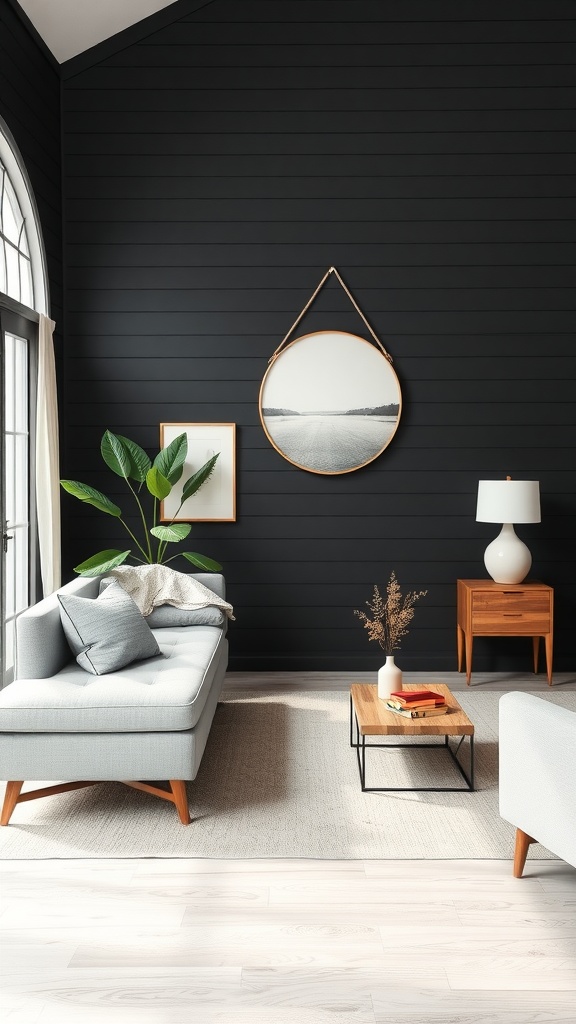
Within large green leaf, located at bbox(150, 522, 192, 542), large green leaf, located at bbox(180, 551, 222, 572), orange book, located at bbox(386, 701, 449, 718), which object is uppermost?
large green leaf, located at bbox(150, 522, 192, 542)

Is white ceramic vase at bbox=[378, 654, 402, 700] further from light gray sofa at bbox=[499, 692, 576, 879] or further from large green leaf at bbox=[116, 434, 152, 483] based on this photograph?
large green leaf at bbox=[116, 434, 152, 483]

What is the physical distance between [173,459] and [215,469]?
1.23 feet

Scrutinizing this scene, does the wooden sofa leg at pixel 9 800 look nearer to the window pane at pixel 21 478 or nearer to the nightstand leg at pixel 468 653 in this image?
the window pane at pixel 21 478

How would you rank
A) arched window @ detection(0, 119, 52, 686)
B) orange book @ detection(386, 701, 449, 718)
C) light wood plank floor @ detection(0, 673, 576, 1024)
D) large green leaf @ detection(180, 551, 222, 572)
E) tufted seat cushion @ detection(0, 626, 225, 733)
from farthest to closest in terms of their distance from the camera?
1. large green leaf @ detection(180, 551, 222, 572)
2. arched window @ detection(0, 119, 52, 686)
3. orange book @ detection(386, 701, 449, 718)
4. tufted seat cushion @ detection(0, 626, 225, 733)
5. light wood plank floor @ detection(0, 673, 576, 1024)

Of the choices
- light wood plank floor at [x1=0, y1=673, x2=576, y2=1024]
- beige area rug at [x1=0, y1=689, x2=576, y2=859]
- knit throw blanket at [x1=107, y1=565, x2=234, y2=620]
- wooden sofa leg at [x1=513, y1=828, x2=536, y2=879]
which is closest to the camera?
light wood plank floor at [x1=0, y1=673, x2=576, y2=1024]

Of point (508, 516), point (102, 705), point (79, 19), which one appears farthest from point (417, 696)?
point (79, 19)

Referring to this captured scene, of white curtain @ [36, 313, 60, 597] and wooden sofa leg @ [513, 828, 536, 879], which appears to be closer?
wooden sofa leg @ [513, 828, 536, 879]

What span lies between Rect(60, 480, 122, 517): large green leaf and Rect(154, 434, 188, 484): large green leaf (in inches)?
13.9

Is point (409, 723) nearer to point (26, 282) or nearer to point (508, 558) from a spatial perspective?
point (508, 558)

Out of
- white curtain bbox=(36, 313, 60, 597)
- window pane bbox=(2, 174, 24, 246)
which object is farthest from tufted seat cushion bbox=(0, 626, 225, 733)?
window pane bbox=(2, 174, 24, 246)

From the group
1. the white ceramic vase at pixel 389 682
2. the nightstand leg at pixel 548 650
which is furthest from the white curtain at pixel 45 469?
the nightstand leg at pixel 548 650

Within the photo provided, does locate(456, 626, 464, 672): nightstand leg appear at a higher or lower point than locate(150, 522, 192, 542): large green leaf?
lower

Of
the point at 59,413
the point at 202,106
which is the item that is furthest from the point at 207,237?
the point at 59,413

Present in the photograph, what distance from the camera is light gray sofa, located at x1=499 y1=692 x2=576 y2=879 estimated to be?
2.36 metres
